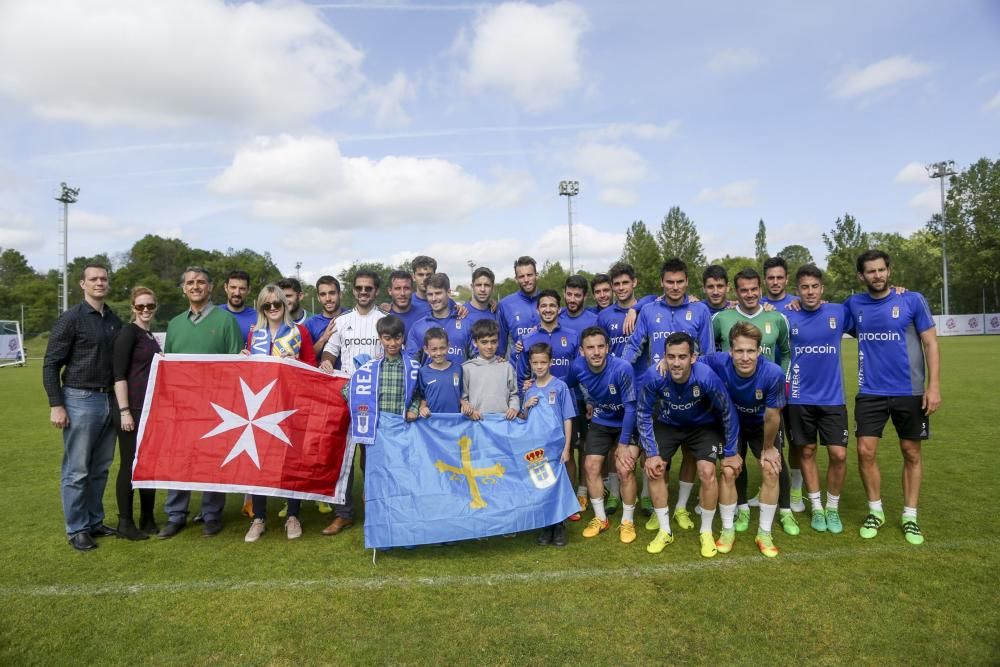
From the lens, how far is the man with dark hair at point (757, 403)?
14.5 ft

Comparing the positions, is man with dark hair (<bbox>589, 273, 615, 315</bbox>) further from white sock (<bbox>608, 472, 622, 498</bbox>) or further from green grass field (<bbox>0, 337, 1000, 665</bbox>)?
green grass field (<bbox>0, 337, 1000, 665</bbox>)

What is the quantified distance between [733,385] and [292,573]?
11.9 ft

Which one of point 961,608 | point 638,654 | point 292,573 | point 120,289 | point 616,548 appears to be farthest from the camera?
point 120,289

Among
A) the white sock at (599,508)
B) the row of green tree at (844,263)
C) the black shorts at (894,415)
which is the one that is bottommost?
the white sock at (599,508)

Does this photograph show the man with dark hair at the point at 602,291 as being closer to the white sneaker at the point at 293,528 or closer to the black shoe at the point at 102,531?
the white sneaker at the point at 293,528

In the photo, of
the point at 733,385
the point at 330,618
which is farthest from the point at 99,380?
the point at 733,385

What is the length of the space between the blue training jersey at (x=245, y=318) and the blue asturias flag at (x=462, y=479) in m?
1.77

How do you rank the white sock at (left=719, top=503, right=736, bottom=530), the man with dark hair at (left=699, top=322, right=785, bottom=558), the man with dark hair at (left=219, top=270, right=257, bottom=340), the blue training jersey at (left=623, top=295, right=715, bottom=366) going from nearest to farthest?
the man with dark hair at (left=699, top=322, right=785, bottom=558) → the white sock at (left=719, top=503, right=736, bottom=530) → the blue training jersey at (left=623, top=295, right=715, bottom=366) → the man with dark hair at (left=219, top=270, right=257, bottom=340)

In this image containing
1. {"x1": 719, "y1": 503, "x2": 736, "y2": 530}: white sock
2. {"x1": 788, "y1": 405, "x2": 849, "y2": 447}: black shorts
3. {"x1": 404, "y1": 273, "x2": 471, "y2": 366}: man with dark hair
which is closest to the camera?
{"x1": 719, "y1": 503, "x2": 736, "y2": 530}: white sock

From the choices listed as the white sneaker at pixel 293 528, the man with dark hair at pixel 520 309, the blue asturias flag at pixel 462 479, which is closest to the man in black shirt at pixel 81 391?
the white sneaker at pixel 293 528

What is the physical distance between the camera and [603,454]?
5.07 meters

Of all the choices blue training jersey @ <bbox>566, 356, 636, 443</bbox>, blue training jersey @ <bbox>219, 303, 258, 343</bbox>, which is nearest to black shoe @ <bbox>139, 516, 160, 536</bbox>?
blue training jersey @ <bbox>219, 303, 258, 343</bbox>

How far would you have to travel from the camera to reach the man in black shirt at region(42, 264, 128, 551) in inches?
184

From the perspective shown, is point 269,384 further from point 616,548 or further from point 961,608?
point 961,608
